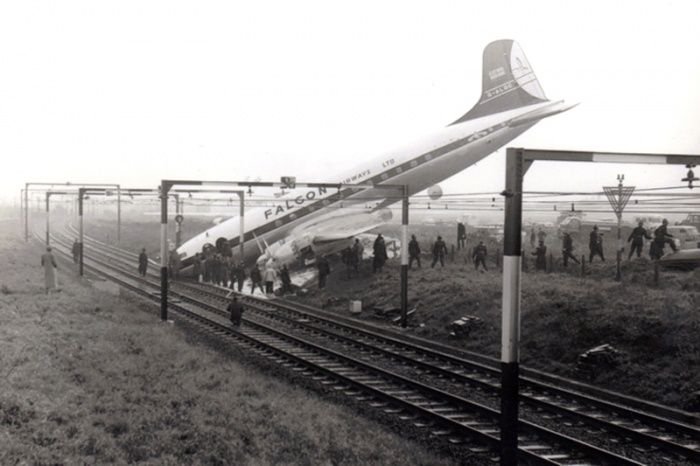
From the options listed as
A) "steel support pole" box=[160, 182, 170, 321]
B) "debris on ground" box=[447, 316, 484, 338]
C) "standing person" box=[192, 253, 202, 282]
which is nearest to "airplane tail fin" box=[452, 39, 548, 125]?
"standing person" box=[192, 253, 202, 282]

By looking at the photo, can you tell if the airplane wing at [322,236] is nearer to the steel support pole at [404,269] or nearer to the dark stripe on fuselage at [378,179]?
the dark stripe on fuselage at [378,179]

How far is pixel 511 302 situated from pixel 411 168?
2507 cm

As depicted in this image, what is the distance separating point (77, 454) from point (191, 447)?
1657mm

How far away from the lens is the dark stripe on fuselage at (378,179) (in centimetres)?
3334

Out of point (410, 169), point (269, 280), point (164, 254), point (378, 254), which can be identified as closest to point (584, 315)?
point (378, 254)

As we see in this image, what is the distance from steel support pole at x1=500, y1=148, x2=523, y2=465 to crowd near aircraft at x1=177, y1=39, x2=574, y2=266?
918 inches

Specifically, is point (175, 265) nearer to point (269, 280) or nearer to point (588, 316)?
point (269, 280)

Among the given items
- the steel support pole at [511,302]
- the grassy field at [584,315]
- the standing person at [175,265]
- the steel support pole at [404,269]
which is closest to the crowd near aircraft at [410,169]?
the standing person at [175,265]

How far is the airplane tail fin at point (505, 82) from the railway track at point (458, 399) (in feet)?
58.5

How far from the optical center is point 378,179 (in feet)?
109

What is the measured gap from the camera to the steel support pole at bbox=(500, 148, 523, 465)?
8773mm

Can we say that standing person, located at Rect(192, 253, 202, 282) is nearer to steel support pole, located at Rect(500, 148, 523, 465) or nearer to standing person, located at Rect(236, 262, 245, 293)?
standing person, located at Rect(236, 262, 245, 293)

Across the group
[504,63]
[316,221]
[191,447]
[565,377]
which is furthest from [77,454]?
[504,63]

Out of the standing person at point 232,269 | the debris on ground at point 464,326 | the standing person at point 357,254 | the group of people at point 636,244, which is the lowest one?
the debris on ground at point 464,326
